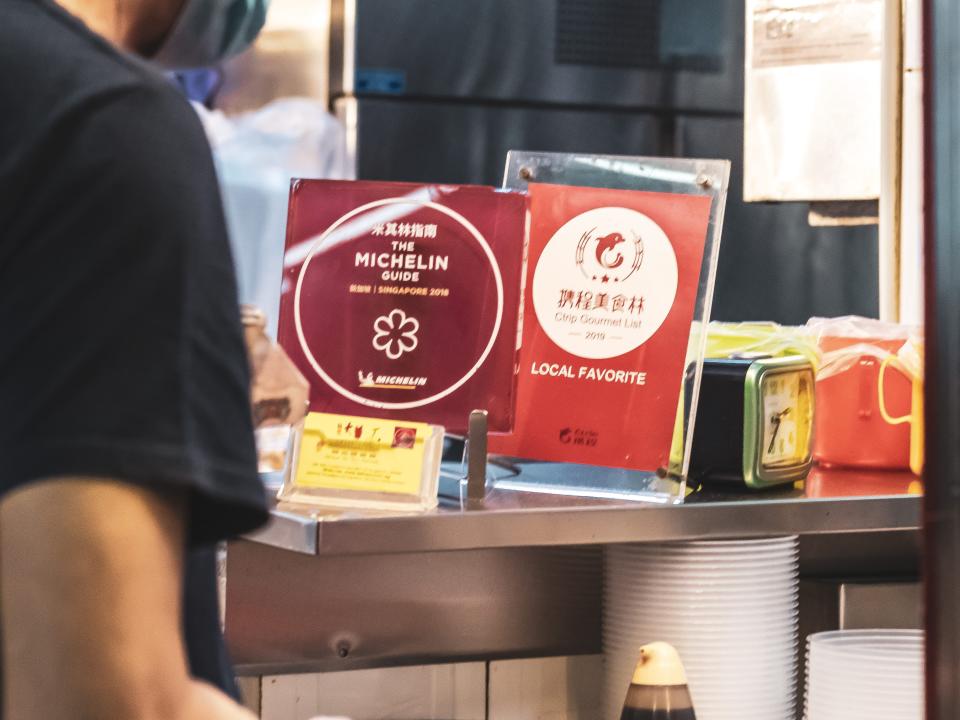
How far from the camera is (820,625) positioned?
1721mm

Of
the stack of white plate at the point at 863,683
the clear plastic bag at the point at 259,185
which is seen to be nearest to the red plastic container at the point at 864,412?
the stack of white plate at the point at 863,683

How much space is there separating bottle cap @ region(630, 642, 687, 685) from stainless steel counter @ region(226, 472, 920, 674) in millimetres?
114

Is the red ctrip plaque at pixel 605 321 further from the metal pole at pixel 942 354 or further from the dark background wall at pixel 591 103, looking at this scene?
the dark background wall at pixel 591 103

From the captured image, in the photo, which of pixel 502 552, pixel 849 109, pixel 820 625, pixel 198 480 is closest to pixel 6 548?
pixel 198 480

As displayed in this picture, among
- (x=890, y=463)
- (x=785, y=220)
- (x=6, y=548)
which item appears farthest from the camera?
(x=785, y=220)

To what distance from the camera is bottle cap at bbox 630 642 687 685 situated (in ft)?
4.41

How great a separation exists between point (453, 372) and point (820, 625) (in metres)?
0.63

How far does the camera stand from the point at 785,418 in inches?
61.3

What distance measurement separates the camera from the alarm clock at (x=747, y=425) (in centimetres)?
152

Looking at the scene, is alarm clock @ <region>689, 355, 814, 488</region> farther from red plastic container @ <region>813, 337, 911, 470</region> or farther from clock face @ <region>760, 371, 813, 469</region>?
red plastic container @ <region>813, 337, 911, 470</region>

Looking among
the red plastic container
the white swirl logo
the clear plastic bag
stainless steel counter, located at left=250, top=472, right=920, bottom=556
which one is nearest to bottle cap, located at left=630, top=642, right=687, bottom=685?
stainless steel counter, located at left=250, top=472, right=920, bottom=556

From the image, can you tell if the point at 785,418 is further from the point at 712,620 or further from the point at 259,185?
the point at 259,185

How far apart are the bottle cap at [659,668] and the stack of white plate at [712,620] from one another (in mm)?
77

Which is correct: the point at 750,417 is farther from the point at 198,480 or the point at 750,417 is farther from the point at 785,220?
→ the point at 785,220
